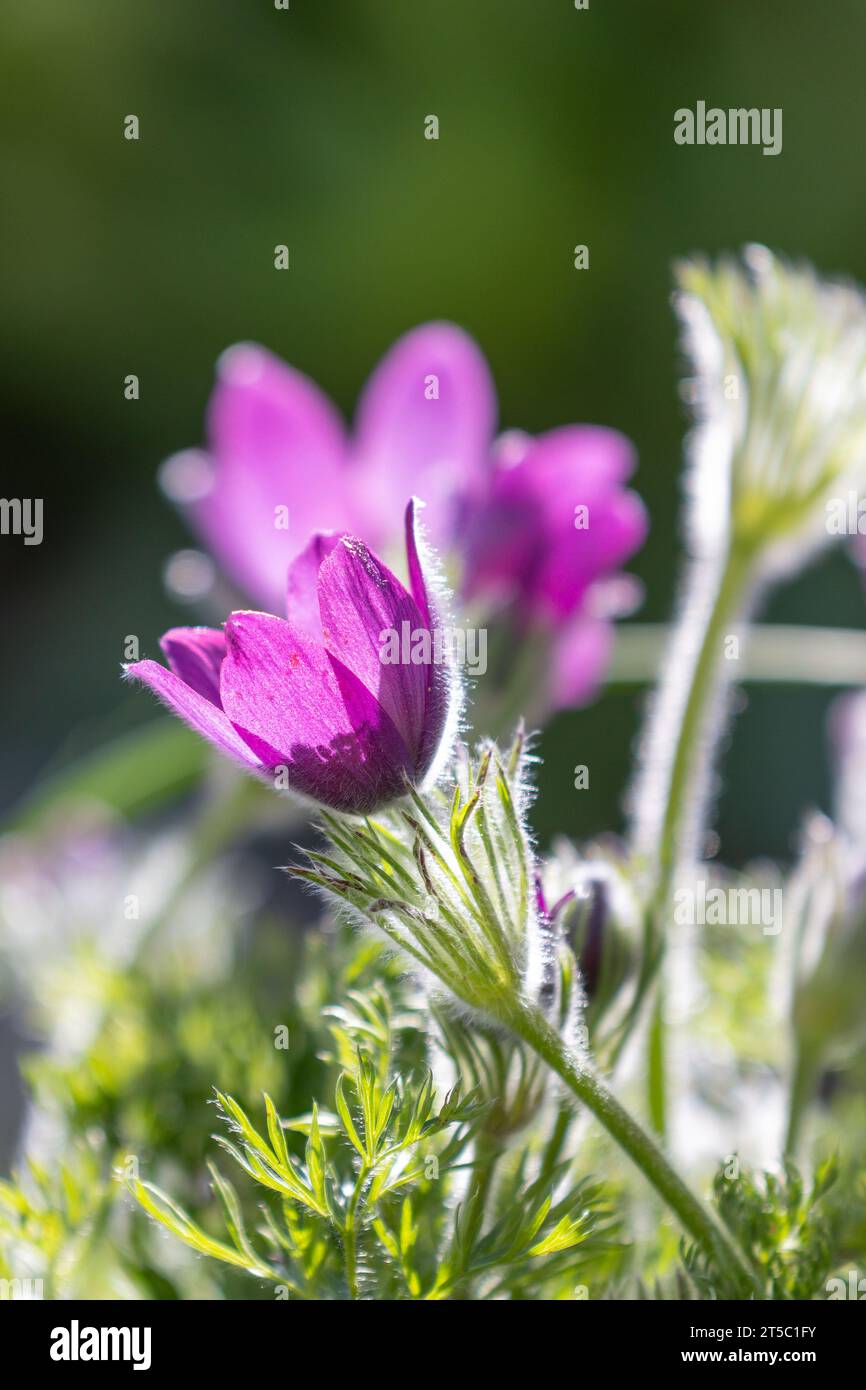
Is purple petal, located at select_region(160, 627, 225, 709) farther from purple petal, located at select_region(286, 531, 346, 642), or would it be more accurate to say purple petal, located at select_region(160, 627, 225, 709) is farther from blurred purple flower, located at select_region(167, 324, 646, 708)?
blurred purple flower, located at select_region(167, 324, 646, 708)

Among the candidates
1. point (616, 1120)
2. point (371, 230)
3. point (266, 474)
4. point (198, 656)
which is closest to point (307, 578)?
point (198, 656)

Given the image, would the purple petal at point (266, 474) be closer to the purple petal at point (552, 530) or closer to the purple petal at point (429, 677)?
the purple petal at point (552, 530)

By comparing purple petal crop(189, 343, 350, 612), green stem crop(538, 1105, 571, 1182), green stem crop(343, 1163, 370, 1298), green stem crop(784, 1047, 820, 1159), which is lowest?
green stem crop(343, 1163, 370, 1298)

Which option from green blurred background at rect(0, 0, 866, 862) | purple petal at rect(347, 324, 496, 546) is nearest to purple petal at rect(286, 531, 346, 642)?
purple petal at rect(347, 324, 496, 546)

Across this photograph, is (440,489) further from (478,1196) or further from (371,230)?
(371,230)

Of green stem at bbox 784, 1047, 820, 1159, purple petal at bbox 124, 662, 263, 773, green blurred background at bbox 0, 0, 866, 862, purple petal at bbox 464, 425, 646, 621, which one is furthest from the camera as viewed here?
green blurred background at bbox 0, 0, 866, 862
